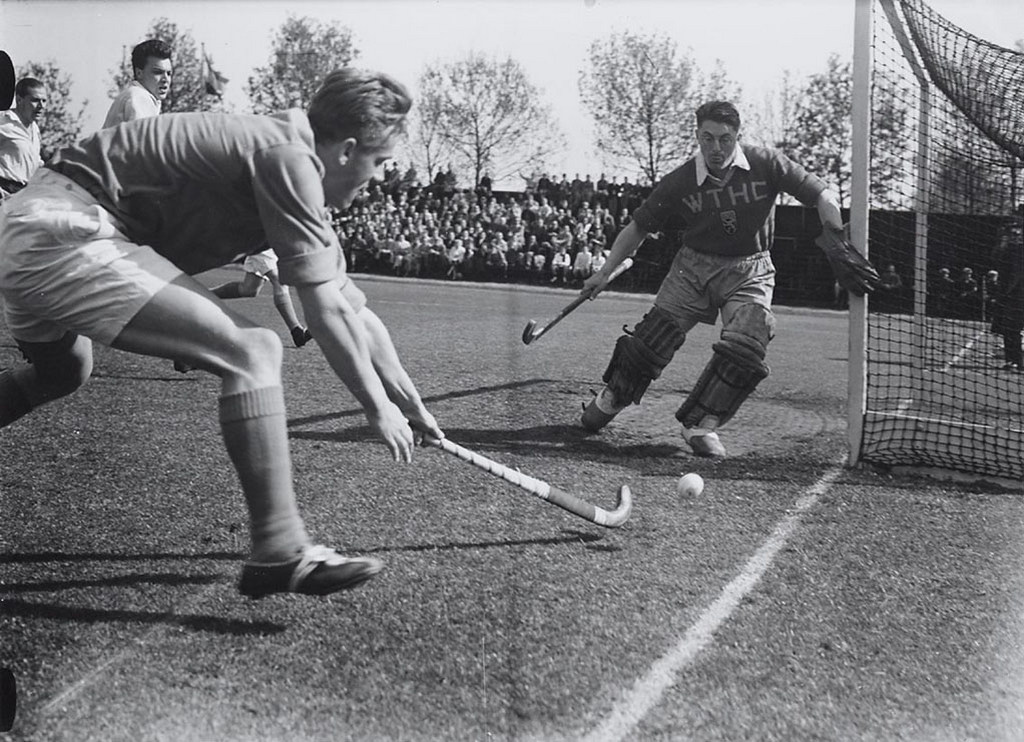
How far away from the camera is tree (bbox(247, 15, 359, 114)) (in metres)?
12.9

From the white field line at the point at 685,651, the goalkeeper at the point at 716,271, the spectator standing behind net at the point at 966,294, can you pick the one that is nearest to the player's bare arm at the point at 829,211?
the goalkeeper at the point at 716,271

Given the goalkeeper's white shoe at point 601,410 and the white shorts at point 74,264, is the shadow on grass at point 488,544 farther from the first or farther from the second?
the goalkeeper's white shoe at point 601,410

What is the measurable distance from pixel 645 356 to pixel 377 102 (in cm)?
307

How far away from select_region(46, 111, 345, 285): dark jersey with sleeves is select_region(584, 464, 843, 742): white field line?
130 cm

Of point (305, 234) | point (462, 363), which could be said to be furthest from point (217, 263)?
point (462, 363)

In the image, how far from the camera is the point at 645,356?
5.59m

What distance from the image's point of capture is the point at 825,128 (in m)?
28.6

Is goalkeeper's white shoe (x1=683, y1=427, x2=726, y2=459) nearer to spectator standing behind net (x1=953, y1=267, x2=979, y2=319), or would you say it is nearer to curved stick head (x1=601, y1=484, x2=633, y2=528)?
curved stick head (x1=601, y1=484, x2=633, y2=528)

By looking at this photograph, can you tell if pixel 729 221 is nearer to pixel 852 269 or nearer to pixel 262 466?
pixel 852 269

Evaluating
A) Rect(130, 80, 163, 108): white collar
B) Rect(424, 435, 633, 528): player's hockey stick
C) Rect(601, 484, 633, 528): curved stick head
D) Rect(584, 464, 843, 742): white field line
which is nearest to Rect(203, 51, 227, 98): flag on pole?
Rect(130, 80, 163, 108): white collar

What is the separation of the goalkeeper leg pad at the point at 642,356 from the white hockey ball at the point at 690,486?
4.26 ft

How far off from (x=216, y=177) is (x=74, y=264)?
0.42m

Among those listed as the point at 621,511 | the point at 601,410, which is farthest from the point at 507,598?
the point at 601,410

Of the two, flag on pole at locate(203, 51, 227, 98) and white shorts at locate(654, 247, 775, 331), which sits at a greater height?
flag on pole at locate(203, 51, 227, 98)
